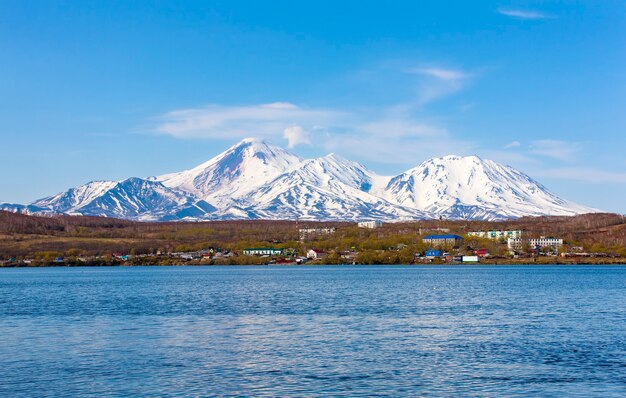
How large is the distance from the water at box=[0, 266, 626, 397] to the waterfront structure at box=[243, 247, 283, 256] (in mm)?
101418

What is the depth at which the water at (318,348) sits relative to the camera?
67.9 ft

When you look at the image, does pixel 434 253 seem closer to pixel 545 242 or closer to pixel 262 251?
pixel 545 242

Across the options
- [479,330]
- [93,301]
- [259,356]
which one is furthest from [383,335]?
[93,301]

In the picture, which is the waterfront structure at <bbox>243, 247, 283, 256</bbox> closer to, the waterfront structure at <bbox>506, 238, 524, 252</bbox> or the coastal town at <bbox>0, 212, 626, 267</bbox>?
the coastal town at <bbox>0, 212, 626, 267</bbox>

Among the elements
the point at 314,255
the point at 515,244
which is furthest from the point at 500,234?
the point at 314,255

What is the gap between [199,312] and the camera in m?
40.4

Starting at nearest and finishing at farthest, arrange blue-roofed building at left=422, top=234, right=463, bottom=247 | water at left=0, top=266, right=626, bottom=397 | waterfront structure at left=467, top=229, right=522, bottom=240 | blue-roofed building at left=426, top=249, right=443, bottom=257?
water at left=0, top=266, right=626, bottom=397
blue-roofed building at left=426, top=249, right=443, bottom=257
blue-roofed building at left=422, top=234, right=463, bottom=247
waterfront structure at left=467, top=229, right=522, bottom=240

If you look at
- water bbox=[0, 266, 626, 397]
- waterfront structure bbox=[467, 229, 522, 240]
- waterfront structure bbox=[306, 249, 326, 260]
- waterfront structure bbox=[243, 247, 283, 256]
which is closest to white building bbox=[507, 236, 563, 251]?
waterfront structure bbox=[467, 229, 522, 240]

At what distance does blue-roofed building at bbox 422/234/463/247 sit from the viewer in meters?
149

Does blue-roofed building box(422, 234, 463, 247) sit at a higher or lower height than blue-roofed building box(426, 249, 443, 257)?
higher

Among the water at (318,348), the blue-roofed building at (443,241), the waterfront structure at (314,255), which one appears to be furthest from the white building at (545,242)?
the water at (318,348)

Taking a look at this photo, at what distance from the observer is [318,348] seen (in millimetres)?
26875

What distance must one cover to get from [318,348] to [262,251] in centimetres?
12424

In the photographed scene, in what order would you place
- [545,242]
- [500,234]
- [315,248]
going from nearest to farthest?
[315,248] < [545,242] < [500,234]
